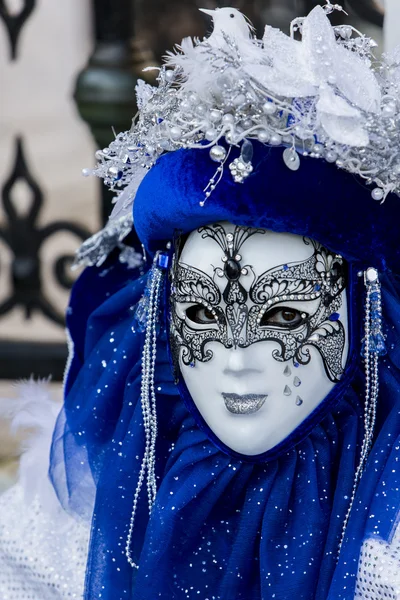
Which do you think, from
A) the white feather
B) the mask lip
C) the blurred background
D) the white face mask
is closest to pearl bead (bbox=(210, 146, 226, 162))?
the white face mask

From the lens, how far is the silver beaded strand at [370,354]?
1522 millimetres

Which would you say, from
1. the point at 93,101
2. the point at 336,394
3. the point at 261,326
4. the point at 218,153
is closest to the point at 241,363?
the point at 261,326

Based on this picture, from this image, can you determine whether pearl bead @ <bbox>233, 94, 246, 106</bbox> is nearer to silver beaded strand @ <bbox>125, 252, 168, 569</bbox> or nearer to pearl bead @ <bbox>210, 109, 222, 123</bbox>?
pearl bead @ <bbox>210, 109, 222, 123</bbox>

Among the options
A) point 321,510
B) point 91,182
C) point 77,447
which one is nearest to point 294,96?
point 321,510

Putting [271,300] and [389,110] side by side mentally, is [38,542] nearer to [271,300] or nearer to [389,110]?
[271,300]

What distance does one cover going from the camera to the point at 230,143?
1417mm

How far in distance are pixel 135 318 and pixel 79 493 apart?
306mm

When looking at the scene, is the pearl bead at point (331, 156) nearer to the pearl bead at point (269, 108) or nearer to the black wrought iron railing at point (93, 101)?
the pearl bead at point (269, 108)

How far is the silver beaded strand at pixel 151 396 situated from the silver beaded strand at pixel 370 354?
0.32 metres

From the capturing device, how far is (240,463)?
1599 millimetres

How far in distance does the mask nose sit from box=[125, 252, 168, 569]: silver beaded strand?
0.59ft

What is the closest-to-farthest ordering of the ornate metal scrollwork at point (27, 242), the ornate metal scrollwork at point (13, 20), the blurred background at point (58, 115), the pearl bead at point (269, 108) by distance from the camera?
the pearl bead at point (269, 108) → the blurred background at point (58, 115) → the ornate metal scrollwork at point (13, 20) → the ornate metal scrollwork at point (27, 242)

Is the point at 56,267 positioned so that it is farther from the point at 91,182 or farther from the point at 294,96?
the point at 294,96

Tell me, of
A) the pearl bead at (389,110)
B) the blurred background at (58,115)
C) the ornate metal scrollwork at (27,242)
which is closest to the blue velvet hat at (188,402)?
the pearl bead at (389,110)
